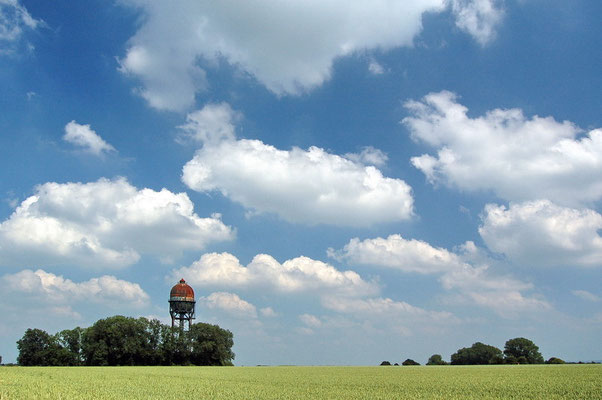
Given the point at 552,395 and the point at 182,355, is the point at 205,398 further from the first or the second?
the point at 182,355

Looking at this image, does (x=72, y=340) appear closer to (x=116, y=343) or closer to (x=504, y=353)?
(x=116, y=343)

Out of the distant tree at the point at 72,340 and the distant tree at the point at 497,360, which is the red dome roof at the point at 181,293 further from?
the distant tree at the point at 497,360

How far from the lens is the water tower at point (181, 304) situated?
135500mm

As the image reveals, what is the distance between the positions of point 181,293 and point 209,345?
17.6 m

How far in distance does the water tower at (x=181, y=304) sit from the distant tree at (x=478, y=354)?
4120 inches

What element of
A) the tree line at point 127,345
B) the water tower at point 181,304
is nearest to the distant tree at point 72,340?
the tree line at point 127,345

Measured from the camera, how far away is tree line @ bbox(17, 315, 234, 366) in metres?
127

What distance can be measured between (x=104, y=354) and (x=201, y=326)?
26322 mm

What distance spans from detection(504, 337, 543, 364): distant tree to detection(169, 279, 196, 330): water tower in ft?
357

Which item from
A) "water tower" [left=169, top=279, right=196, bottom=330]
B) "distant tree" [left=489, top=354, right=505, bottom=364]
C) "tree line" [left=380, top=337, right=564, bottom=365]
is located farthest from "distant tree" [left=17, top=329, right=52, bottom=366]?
"distant tree" [left=489, top=354, right=505, bottom=364]

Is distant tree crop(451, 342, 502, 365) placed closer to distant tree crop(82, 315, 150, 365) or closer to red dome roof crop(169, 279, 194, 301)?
red dome roof crop(169, 279, 194, 301)

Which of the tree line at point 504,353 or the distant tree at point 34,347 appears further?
the tree line at point 504,353

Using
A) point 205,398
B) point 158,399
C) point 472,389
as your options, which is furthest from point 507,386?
point 158,399

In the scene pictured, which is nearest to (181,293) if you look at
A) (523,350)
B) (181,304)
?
(181,304)
